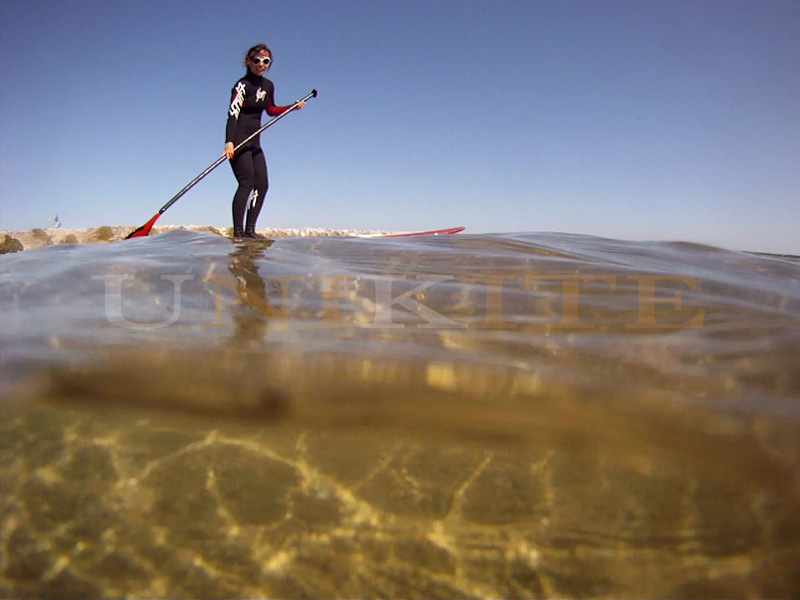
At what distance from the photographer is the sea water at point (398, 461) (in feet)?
2.55

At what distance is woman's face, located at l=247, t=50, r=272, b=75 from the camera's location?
4.75 m

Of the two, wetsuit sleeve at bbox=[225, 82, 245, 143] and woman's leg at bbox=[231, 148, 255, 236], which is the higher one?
wetsuit sleeve at bbox=[225, 82, 245, 143]

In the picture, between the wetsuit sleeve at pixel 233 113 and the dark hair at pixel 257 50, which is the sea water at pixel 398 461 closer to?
the wetsuit sleeve at pixel 233 113

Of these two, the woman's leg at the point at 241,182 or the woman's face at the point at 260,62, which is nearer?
the woman's leg at the point at 241,182

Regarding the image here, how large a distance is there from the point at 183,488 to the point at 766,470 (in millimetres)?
1137

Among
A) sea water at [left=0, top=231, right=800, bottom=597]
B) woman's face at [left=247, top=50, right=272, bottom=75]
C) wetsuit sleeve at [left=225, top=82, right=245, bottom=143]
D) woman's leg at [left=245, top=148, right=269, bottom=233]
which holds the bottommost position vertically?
sea water at [left=0, top=231, right=800, bottom=597]

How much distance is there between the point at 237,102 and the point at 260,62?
50cm

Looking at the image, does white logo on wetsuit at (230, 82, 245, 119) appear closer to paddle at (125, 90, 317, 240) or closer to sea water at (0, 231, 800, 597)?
paddle at (125, 90, 317, 240)

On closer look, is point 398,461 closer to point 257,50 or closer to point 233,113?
point 233,113

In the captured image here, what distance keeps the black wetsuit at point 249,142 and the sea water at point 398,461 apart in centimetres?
356

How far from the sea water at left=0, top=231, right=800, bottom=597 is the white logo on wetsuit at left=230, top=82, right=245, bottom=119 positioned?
402 cm

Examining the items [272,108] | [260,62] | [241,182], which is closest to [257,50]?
[260,62]

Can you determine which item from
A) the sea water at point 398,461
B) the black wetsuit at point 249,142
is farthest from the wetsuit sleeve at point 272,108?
the sea water at point 398,461

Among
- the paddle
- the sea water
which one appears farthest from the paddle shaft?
the sea water
